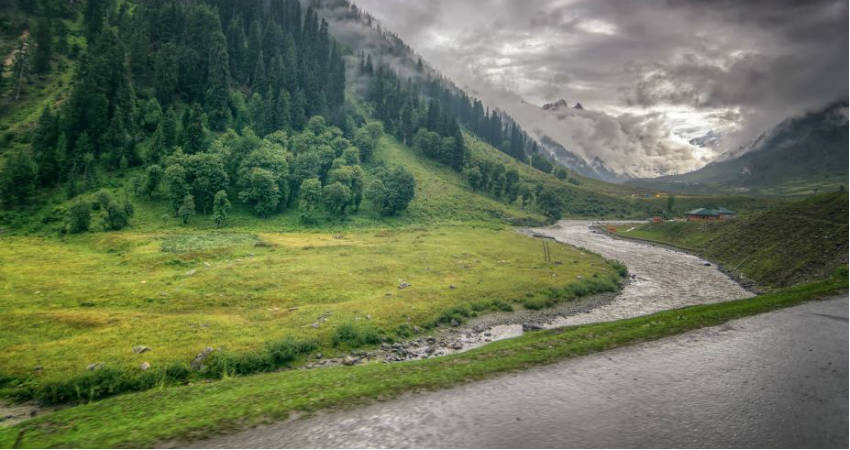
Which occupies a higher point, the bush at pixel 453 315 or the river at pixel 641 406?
the river at pixel 641 406

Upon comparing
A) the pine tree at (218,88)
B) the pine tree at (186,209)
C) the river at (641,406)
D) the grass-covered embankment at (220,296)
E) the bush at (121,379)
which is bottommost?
the bush at (121,379)

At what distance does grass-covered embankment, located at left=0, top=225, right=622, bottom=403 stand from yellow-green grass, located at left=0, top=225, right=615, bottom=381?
0.16 m

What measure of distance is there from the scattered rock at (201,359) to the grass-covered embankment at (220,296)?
2.20 feet

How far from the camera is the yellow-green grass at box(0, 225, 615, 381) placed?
2973cm

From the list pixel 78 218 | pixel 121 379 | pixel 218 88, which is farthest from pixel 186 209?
pixel 121 379

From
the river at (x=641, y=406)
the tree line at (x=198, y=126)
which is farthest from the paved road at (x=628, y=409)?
the tree line at (x=198, y=126)

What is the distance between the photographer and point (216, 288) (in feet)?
148

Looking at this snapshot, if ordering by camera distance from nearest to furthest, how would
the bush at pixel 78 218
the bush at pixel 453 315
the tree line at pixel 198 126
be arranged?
the bush at pixel 453 315
the bush at pixel 78 218
the tree line at pixel 198 126

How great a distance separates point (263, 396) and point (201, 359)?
Result: 38.7ft

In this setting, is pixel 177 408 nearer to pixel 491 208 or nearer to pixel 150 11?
pixel 491 208

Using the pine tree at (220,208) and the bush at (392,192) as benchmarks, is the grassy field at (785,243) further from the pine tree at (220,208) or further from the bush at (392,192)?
the pine tree at (220,208)

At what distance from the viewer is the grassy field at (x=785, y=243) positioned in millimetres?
53688

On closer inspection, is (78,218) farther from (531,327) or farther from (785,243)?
(785,243)

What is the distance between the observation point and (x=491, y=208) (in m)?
154
